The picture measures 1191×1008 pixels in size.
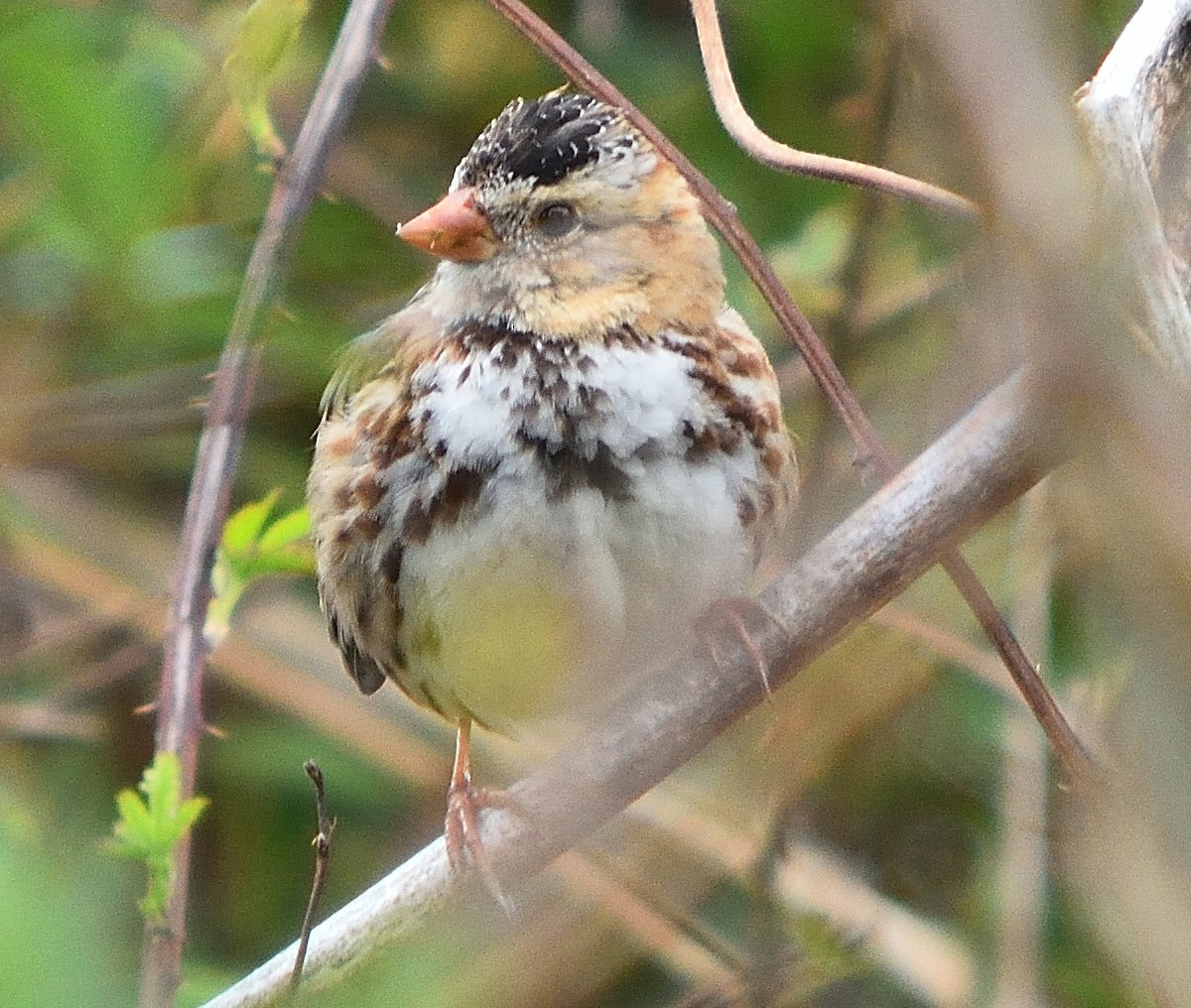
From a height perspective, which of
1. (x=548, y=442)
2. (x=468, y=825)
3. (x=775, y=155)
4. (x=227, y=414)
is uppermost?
(x=227, y=414)

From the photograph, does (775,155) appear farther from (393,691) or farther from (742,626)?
(393,691)

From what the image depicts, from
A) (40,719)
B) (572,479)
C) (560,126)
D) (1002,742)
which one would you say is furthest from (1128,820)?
(40,719)

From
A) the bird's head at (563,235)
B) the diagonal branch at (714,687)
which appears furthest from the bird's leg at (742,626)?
the bird's head at (563,235)

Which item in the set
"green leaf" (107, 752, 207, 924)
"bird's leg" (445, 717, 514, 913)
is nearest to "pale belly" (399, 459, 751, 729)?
"bird's leg" (445, 717, 514, 913)

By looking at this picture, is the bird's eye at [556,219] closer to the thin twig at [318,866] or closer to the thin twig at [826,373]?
the thin twig at [826,373]

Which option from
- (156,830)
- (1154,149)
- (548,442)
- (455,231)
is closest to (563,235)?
(455,231)

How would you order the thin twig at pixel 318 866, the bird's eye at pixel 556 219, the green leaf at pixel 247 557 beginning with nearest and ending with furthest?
the thin twig at pixel 318 866 → the green leaf at pixel 247 557 → the bird's eye at pixel 556 219

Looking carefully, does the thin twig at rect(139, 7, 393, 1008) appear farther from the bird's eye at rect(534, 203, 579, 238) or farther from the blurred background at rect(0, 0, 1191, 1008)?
the bird's eye at rect(534, 203, 579, 238)
